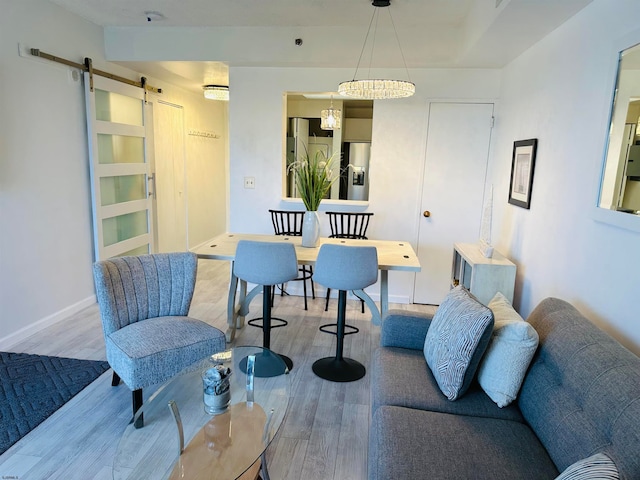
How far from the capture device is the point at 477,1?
3049 millimetres

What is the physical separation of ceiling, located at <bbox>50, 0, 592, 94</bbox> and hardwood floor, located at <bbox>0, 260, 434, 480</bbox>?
245 centimetres

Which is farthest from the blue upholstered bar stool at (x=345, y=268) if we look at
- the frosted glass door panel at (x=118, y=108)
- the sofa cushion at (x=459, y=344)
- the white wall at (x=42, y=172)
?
the frosted glass door panel at (x=118, y=108)

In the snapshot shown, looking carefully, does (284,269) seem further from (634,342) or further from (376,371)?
(634,342)

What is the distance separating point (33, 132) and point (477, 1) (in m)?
3.49

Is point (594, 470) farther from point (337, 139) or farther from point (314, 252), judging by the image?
point (337, 139)

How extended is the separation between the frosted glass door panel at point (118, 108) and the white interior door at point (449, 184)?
3132 millimetres

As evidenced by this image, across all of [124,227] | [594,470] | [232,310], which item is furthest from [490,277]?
[124,227]

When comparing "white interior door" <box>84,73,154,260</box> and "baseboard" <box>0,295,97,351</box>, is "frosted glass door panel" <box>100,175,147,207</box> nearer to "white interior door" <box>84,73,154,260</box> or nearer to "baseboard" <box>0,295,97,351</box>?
"white interior door" <box>84,73,154,260</box>

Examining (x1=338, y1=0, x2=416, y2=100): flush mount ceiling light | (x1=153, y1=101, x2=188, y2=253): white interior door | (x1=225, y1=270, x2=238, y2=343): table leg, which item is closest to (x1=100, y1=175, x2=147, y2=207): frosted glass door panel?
(x1=153, y1=101, x2=188, y2=253): white interior door

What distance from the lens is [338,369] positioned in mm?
2971

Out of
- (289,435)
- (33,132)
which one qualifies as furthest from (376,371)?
(33,132)

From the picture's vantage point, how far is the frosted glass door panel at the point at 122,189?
4234mm

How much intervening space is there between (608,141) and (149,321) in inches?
104

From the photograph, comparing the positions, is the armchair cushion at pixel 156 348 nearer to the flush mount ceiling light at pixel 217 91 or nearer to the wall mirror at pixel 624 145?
the wall mirror at pixel 624 145
